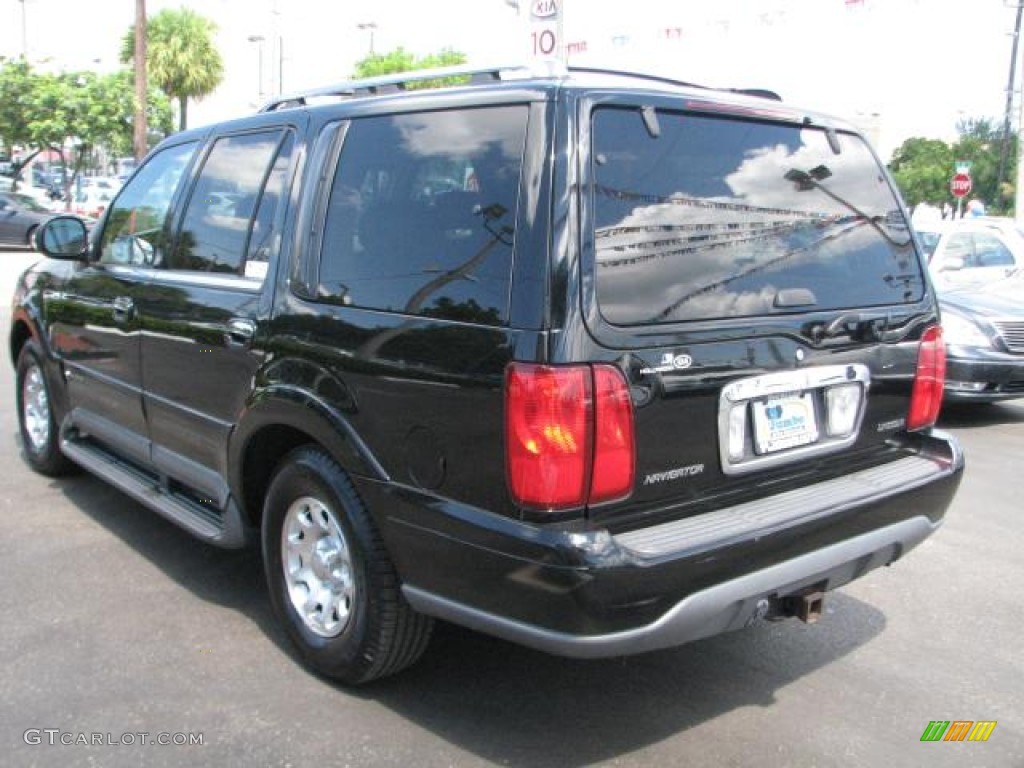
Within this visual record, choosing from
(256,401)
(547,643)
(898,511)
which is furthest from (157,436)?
(898,511)

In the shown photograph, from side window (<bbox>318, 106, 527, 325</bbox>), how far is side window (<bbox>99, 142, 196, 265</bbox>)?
1.38 m

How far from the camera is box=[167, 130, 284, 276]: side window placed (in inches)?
148

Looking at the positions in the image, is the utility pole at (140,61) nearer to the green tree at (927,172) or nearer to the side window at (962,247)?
the side window at (962,247)

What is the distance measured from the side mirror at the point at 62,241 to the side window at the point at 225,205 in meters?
0.97

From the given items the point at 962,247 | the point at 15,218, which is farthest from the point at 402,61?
the point at 962,247


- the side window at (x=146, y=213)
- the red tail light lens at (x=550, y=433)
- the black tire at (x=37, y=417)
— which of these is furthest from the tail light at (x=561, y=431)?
the black tire at (x=37, y=417)

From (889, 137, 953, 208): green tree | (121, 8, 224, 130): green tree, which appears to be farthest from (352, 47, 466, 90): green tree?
(889, 137, 953, 208): green tree

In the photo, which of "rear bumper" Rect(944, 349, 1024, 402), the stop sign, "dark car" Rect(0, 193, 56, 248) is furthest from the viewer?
the stop sign

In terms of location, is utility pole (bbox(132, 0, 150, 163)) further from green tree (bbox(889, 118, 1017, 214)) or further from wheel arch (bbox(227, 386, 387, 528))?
green tree (bbox(889, 118, 1017, 214))

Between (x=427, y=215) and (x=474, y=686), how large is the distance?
1.62m

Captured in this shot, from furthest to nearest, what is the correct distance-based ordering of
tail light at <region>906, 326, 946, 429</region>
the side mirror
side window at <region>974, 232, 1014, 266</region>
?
side window at <region>974, 232, 1014, 266</region>, the side mirror, tail light at <region>906, 326, 946, 429</region>

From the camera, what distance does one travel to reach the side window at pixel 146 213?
4.37m

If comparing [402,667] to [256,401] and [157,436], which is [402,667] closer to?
[256,401]

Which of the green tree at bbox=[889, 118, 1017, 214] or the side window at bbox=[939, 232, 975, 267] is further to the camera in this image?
the green tree at bbox=[889, 118, 1017, 214]
